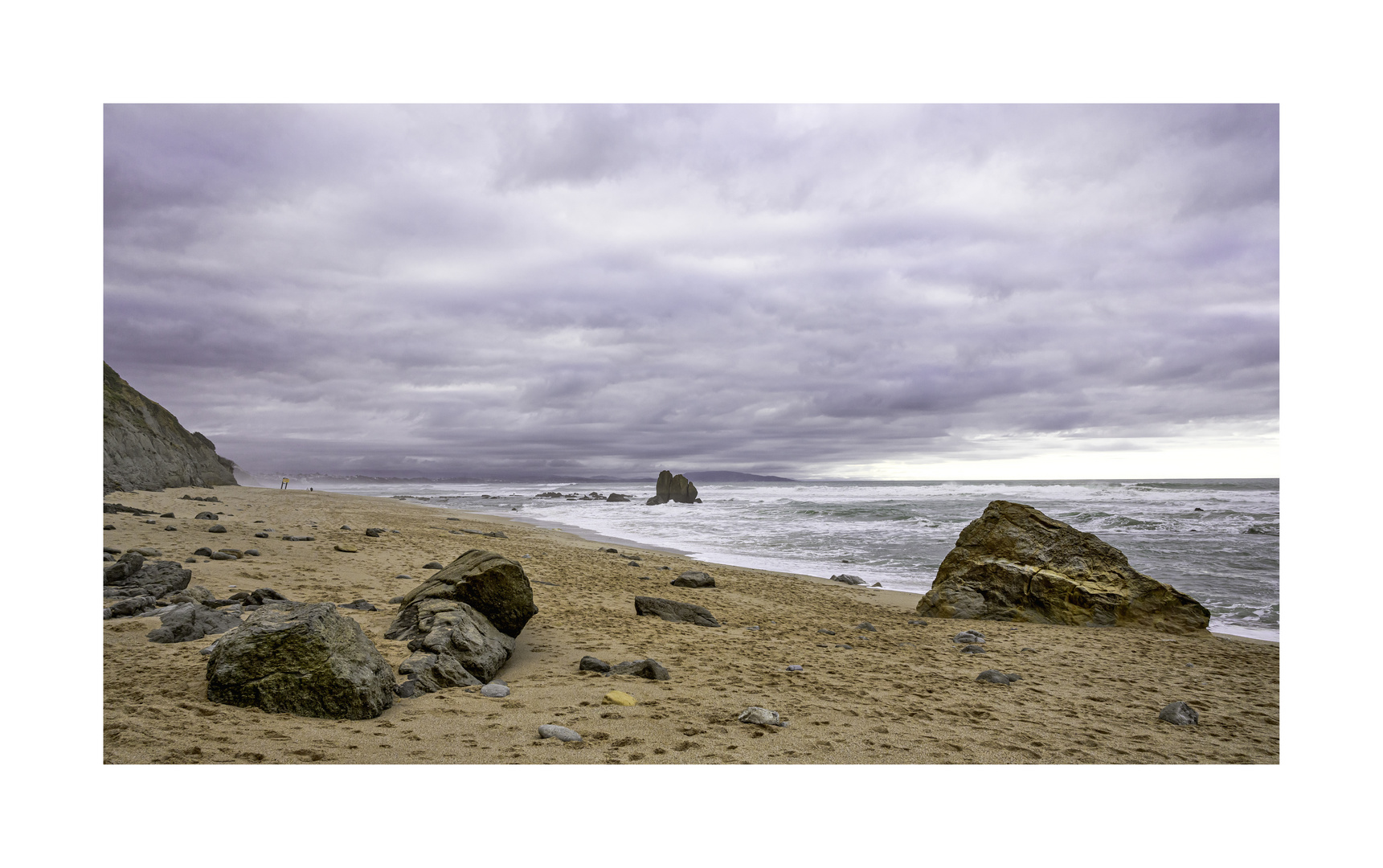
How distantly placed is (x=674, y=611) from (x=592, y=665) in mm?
2820

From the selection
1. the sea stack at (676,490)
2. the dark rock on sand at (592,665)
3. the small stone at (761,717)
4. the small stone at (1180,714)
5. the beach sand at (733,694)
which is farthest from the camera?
the sea stack at (676,490)

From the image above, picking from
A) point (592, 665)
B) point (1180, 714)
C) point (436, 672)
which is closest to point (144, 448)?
point (436, 672)

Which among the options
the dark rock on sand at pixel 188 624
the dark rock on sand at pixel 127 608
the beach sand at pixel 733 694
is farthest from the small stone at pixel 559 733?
the dark rock on sand at pixel 127 608

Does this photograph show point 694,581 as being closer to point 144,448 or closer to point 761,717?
point 761,717

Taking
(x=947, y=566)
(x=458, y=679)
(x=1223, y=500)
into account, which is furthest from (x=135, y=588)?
(x=1223, y=500)

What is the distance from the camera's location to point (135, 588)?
6.46m

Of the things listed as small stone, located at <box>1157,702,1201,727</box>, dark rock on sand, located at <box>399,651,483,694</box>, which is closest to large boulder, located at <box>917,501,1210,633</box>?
small stone, located at <box>1157,702,1201,727</box>

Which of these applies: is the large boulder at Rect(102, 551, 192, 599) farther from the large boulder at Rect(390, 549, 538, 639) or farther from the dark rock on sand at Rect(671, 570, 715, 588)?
the dark rock on sand at Rect(671, 570, 715, 588)

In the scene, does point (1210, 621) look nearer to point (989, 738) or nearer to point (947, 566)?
point (947, 566)

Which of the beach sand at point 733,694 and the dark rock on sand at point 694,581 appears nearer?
the beach sand at point 733,694

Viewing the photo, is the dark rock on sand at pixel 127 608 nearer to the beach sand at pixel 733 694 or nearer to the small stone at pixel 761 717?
the beach sand at pixel 733 694

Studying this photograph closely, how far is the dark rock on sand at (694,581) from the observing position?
10766mm

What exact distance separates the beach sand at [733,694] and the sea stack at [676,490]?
41.3m

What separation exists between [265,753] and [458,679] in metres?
1.55
